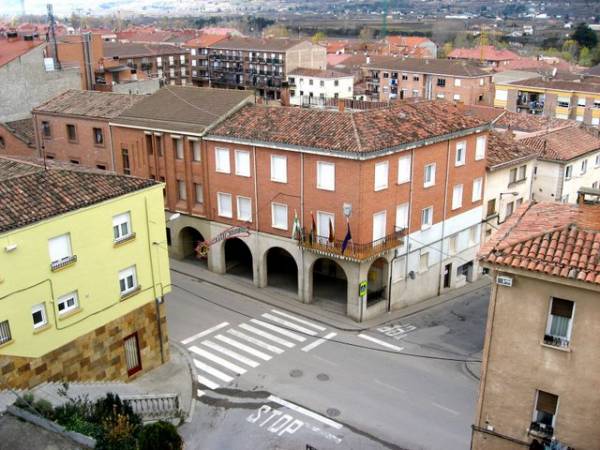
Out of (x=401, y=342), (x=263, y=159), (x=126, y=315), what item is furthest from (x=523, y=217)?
(x=263, y=159)

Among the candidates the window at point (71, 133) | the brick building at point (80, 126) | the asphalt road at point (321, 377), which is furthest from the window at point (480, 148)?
the window at point (71, 133)

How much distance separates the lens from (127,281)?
28.1m

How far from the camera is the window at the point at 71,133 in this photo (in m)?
48.0

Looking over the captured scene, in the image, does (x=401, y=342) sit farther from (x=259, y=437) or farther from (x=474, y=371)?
(x=259, y=437)

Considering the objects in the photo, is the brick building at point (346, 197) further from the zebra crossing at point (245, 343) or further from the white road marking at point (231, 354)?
the white road marking at point (231, 354)

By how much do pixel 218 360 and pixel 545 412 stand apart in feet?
57.4

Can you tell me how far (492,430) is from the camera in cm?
1950

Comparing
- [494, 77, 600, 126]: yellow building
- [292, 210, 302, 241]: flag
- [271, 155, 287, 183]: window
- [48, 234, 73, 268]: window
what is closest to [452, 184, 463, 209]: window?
[292, 210, 302, 241]: flag

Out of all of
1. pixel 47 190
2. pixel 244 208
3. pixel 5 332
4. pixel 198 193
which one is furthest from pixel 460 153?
pixel 5 332

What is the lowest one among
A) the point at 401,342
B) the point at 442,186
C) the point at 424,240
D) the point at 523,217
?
the point at 401,342

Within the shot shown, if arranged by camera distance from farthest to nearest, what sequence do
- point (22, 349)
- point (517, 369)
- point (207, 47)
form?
1. point (207, 47)
2. point (22, 349)
3. point (517, 369)

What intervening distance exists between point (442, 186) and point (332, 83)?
227 ft

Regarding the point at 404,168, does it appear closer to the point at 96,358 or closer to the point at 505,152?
the point at 505,152

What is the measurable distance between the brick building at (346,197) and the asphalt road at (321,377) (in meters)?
3.14
